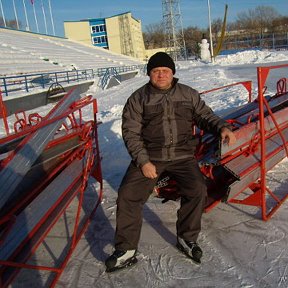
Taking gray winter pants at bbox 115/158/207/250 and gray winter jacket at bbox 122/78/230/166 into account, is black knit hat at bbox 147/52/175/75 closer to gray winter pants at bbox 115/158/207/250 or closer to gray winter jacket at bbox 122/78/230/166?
gray winter jacket at bbox 122/78/230/166

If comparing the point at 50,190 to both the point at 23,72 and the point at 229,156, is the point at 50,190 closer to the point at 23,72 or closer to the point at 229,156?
the point at 229,156

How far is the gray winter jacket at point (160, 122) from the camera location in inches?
123

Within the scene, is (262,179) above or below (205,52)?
below

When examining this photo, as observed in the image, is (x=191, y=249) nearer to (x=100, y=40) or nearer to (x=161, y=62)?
(x=161, y=62)

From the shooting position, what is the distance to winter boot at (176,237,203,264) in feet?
9.55

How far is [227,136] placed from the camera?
3109 mm

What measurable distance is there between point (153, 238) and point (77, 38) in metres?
56.4

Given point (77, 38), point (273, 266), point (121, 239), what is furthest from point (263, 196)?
point (77, 38)

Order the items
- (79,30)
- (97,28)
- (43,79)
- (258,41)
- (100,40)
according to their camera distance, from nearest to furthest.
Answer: (43,79), (258,41), (79,30), (97,28), (100,40)

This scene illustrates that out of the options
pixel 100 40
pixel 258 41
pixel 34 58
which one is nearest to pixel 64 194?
pixel 34 58

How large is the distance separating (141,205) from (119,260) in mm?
496

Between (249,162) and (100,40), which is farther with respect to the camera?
(100,40)

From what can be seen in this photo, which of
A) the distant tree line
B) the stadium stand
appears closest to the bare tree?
the distant tree line

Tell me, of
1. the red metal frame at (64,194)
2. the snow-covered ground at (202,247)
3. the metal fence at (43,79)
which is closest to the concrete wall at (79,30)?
the metal fence at (43,79)
